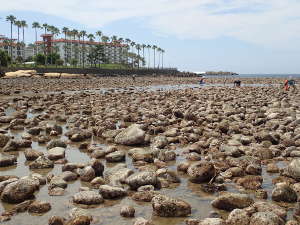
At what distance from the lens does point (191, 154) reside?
9.26 metres

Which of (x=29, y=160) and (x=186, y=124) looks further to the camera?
(x=186, y=124)

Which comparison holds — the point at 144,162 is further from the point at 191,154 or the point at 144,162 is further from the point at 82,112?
the point at 82,112

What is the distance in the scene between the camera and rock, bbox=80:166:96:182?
7.43 m

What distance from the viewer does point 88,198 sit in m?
6.18

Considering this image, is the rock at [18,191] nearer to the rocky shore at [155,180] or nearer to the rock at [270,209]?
the rocky shore at [155,180]

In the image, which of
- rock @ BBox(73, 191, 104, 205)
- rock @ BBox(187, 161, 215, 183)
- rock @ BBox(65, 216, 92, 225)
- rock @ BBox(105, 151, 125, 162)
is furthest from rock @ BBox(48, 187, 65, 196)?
rock @ BBox(187, 161, 215, 183)

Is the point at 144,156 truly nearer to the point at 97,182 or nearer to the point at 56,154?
the point at 97,182

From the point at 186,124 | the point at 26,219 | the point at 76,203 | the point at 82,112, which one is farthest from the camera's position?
the point at 82,112

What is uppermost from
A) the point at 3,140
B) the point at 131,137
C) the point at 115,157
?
the point at 131,137

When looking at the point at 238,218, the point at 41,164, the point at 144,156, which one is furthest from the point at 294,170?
the point at 41,164

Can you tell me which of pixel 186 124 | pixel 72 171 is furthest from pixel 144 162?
pixel 186 124

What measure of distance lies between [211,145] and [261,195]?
401cm

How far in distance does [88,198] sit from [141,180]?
110cm

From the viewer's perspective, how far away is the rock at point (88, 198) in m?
6.16
